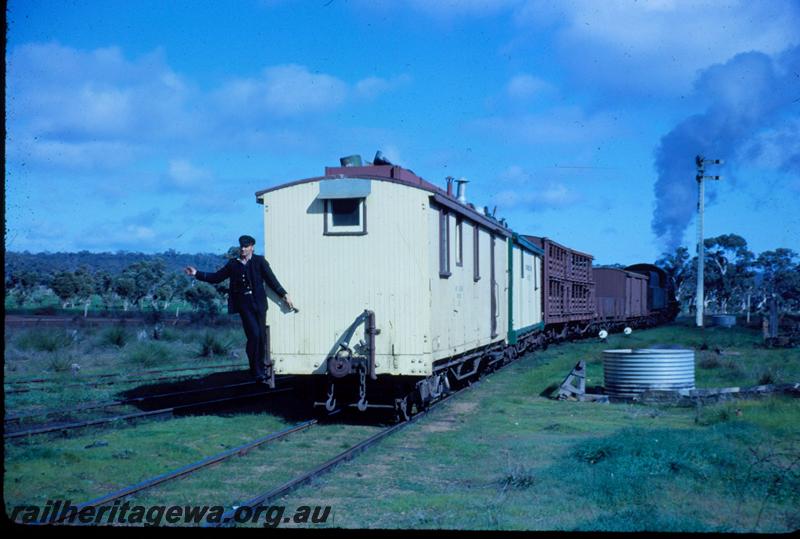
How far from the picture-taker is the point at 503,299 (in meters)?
16.3

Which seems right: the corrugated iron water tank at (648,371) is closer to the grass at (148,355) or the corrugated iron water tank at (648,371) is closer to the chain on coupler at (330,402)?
the chain on coupler at (330,402)

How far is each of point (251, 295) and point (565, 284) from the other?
62.9 ft

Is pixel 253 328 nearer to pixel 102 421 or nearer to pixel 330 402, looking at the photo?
pixel 330 402

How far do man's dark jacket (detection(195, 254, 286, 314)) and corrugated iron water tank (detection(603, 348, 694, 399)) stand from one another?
684 centimetres

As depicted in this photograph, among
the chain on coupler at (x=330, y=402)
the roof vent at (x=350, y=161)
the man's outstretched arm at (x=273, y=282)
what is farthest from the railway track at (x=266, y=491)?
the roof vent at (x=350, y=161)

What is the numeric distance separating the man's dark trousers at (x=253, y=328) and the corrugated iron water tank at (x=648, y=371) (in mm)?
6990

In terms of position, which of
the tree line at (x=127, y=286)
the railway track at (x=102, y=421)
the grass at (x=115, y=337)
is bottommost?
the railway track at (x=102, y=421)

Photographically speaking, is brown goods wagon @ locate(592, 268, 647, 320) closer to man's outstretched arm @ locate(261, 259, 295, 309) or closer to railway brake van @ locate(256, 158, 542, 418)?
railway brake van @ locate(256, 158, 542, 418)

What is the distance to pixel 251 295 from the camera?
989 cm

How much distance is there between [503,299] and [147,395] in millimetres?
7732

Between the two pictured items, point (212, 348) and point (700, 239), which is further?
point (700, 239)

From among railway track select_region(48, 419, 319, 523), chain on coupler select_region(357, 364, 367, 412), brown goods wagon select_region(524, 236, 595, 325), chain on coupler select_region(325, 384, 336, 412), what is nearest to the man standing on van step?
railway track select_region(48, 419, 319, 523)

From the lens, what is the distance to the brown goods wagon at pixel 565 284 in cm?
2381

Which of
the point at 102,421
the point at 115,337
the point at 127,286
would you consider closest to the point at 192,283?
the point at 127,286
